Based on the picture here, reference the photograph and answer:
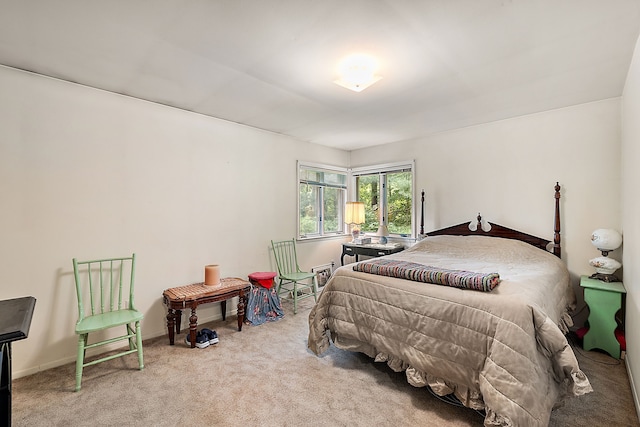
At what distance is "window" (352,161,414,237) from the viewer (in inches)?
177

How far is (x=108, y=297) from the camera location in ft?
8.75

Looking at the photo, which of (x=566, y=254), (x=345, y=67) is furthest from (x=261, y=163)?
(x=566, y=254)

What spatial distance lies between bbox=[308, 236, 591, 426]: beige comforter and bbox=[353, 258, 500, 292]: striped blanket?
0.14ft

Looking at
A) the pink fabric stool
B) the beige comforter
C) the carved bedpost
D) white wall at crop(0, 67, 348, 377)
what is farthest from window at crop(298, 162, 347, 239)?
the carved bedpost

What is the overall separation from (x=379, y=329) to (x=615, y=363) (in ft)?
6.64

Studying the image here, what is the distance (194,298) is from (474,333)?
2333 mm

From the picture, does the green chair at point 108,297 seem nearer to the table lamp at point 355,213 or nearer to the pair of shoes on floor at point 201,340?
the pair of shoes on floor at point 201,340

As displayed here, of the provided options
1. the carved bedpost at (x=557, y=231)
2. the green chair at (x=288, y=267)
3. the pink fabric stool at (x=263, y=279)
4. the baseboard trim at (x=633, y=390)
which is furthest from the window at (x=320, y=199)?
the baseboard trim at (x=633, y=390)

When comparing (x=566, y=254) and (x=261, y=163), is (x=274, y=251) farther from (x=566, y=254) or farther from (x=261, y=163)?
(x=566, y=254)

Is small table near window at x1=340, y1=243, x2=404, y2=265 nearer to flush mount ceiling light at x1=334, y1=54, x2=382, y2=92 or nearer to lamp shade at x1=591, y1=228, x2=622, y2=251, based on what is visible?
lamp shade at x1=591, y1=228, x2=622, y2=251

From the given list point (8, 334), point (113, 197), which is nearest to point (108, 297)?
point (113, 197)

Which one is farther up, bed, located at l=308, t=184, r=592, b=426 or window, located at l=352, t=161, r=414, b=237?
window, located at l=352, t=161, r=414, b=237

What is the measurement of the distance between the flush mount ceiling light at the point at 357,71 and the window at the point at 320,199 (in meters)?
2.15

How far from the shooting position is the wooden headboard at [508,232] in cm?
308
